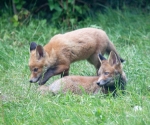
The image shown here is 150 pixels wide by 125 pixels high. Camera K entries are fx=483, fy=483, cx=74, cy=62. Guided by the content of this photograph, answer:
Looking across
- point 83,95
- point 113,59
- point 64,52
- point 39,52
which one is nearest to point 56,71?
point 64,52

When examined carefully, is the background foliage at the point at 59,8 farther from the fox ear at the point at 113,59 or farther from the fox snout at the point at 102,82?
the fox snout at the point at 102,82

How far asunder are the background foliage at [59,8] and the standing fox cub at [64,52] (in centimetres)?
330

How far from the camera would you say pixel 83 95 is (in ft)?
26.0

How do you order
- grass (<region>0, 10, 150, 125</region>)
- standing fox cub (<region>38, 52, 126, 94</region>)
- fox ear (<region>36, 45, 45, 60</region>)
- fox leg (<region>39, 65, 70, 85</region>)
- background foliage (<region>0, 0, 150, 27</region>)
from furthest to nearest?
background foliage (<region>0, 0, 150, 27</region>) → fox leg (<region>39, 65, 70, 85</region>) → fox ear (<region>36, 45, 45, 60</region>) → standing fox cub (<region>38, 52, 126, 94</region>) → grass (<region>0, 10, 150, 125</region>)

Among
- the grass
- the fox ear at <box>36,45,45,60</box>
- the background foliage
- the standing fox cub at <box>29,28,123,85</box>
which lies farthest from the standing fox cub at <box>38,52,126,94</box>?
the background foliage

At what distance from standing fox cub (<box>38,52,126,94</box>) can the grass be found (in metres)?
0.24

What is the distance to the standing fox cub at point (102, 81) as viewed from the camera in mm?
8344

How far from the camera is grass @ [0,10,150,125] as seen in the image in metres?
6.54

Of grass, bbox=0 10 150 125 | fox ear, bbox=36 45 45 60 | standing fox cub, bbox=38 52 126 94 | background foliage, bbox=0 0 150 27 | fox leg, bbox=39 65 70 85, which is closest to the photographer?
grass, bbox=0 10 150 125

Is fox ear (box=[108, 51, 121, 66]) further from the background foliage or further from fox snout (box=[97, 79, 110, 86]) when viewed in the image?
the background foliage

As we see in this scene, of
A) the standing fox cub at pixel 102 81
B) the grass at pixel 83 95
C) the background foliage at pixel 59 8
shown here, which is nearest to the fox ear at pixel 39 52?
the grass at pixel 83 95

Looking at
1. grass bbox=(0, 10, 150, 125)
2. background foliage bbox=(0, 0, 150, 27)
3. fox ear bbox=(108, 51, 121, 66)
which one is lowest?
grass bbox=(0, 10, 150, 125)

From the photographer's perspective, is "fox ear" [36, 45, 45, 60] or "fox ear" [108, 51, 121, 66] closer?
"fox ear" [108, 51, 121, 66]

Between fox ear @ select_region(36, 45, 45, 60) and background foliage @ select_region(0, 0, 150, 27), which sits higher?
background foliage @ select_region(0, 0, 150, 27)
